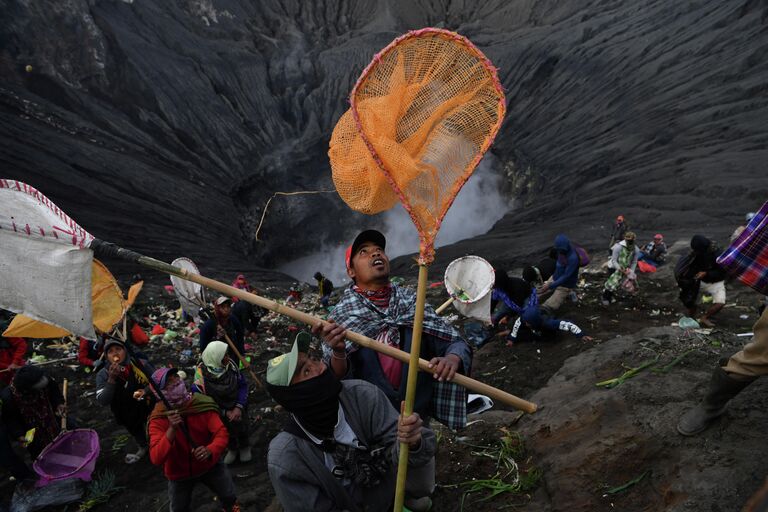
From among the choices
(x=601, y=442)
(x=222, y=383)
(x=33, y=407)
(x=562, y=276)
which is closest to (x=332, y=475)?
(x=601, y=442)

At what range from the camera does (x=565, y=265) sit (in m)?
5.91

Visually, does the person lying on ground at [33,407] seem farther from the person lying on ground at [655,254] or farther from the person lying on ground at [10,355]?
the person lying on ground at [655,254]

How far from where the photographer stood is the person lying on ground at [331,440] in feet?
5.88

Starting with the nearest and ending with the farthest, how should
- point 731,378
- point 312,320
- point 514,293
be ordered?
point 312,320 < point 731,378 < point 514,293

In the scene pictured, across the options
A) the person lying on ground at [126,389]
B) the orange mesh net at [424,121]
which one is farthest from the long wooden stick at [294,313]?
the person lying on ground at [126,389]

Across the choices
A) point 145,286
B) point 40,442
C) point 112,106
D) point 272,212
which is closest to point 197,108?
point 112,106

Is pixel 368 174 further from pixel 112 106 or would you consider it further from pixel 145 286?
pixel 112 106

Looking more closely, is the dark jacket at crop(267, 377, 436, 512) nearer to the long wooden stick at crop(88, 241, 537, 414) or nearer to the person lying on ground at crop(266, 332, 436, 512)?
the person lying on ground at crop(266, 332, 436, 512)

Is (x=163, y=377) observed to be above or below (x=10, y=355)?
above

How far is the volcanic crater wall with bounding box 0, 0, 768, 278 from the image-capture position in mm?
13164

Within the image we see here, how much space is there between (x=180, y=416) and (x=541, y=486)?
221cm

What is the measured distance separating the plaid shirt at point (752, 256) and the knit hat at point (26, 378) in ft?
16.1

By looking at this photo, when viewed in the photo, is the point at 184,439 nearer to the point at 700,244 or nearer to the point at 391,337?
the point at 391,337

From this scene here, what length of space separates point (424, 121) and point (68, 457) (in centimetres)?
449
